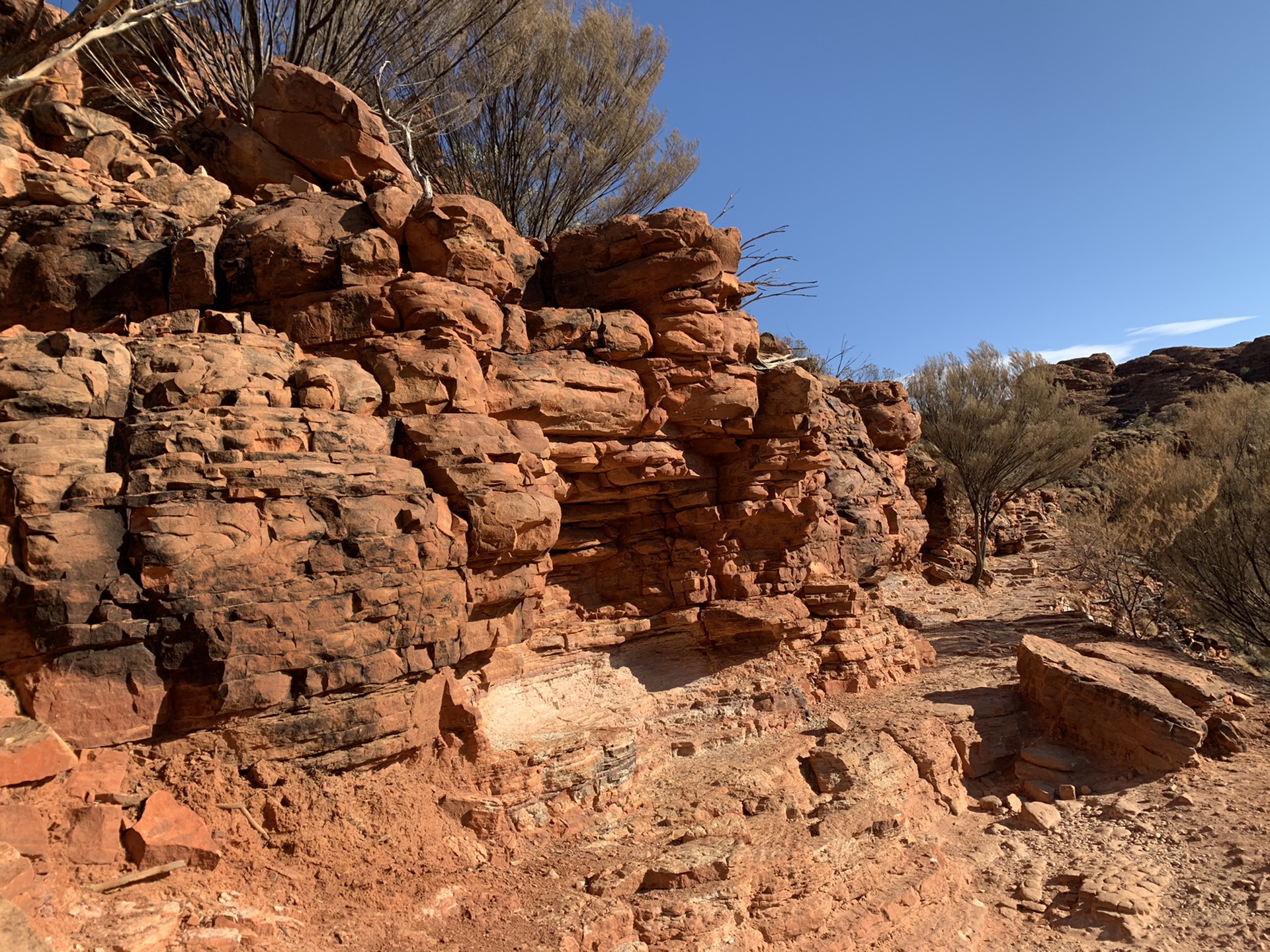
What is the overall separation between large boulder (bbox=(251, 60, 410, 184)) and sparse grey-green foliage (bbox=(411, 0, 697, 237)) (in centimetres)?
452

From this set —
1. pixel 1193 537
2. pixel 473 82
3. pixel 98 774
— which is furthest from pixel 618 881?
pixel 473 82

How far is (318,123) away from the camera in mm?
7957

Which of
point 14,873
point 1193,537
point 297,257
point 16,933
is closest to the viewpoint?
point 16,933

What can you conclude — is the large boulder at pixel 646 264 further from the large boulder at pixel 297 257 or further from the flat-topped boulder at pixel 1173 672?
the flat-topped boulder at pixel 1173 672

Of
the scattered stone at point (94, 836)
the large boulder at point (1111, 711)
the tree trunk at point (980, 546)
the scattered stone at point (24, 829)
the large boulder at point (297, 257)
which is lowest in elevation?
the large boulder at point (1111, 711)

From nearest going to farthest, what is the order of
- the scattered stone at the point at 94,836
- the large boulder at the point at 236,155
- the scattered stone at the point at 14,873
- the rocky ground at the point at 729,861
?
the scattered stone at the point at 14,873 → the scattered stone at the point at 94,836 → the rocky ground at the point at 729,861 → the large boulder at the point at 236,155

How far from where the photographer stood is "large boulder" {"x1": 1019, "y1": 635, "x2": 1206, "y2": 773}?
777cm

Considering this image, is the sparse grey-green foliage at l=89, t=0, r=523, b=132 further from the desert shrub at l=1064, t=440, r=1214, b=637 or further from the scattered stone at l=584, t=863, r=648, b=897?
the desert shrub at l=1064, t=440, r=1214, b=637

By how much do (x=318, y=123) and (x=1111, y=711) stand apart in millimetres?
11060

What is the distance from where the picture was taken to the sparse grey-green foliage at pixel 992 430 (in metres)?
18.4

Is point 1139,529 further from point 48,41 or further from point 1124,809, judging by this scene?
point 48,41

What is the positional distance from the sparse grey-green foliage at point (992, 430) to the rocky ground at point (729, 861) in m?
10.0

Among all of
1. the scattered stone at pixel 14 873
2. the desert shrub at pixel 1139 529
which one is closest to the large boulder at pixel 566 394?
the scattered stone at pixel 14 873

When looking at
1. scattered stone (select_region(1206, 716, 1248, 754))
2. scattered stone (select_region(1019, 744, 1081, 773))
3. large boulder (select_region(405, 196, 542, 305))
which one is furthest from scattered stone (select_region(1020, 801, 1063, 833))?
large boulder (select_region(405, 196, 542, 305))
